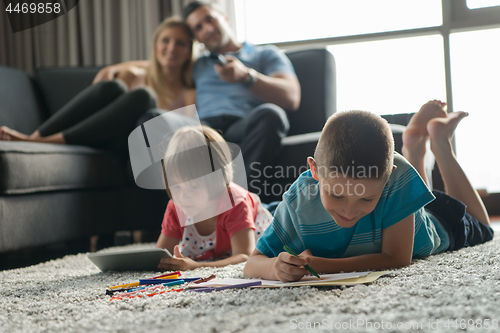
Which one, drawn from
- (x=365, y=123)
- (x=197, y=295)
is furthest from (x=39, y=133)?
(x=365, y=123)

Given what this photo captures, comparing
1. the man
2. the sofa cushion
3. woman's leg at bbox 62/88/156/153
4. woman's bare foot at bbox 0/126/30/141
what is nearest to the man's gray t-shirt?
the man

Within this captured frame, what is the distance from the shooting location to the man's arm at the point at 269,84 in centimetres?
157

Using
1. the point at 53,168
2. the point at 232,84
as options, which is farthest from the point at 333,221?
the point at 232,84

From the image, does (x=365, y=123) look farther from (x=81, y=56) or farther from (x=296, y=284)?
(x=81, y=56)

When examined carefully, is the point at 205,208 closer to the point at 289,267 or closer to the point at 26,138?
the point at 289,267

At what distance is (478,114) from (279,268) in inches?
86.2

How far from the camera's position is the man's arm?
1570mm

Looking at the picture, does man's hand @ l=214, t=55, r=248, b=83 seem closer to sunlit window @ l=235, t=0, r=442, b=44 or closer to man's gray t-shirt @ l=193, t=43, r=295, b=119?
man's gray t-shirt @ l=193, t=43, r=295, b=119

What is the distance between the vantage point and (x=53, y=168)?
1.22 metres

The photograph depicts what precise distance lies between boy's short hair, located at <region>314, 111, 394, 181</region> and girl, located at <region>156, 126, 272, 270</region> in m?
0.38

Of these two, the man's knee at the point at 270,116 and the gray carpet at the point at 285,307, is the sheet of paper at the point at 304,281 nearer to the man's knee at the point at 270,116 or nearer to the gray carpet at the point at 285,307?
the gray carpet at the point at 285,307

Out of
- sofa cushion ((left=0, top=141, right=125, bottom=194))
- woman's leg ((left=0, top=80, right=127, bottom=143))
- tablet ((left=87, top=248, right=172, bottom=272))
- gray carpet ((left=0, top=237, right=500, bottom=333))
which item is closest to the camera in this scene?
gray carpet ((left=0, top=237, right=500, bottom=333))

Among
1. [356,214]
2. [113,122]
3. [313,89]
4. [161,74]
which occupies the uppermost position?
[161,74]

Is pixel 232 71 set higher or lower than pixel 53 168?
higher
